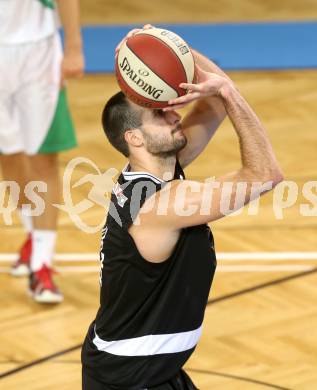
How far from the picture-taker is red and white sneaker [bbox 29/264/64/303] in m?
6.17

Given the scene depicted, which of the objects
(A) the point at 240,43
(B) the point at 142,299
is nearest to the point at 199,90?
(B) the point at 142,299

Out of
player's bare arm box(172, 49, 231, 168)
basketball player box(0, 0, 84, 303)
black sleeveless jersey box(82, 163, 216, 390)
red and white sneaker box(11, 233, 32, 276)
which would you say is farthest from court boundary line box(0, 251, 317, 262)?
black sleeveless jersey box(82, 163, 216, 390)

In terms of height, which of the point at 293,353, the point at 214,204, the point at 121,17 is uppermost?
the point at 214,204

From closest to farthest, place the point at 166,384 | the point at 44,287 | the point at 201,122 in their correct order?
1. the point at 166,384
2. the point at 201,122
3. the point at 44,287

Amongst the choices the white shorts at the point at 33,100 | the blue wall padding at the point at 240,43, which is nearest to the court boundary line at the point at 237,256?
the white shorts at the point at 33,100

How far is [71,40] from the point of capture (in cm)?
605

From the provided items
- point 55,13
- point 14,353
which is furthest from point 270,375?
point 55,13

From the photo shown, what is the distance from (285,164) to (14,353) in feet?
10.1

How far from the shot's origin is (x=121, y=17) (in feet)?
39.8

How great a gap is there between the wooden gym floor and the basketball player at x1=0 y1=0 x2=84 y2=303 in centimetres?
29

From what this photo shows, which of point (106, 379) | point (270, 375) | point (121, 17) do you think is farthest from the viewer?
point (121, 17)

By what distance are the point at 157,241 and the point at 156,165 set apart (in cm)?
27

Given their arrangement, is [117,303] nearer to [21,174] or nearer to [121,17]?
[21,174]

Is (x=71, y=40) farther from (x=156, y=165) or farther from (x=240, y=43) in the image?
(x=240, y=43)
